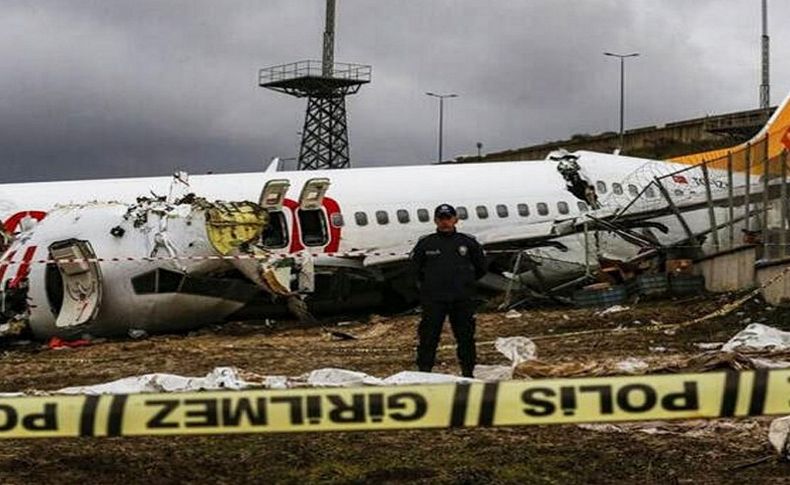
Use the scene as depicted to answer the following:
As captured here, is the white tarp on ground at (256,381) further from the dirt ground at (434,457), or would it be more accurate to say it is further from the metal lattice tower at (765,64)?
the metal lattice tower at (765,64)

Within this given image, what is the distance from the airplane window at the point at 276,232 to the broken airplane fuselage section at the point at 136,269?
62cm

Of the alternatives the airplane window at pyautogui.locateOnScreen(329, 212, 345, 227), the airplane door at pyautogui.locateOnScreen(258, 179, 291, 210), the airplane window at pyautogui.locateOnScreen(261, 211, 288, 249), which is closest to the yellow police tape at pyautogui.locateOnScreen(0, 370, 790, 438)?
the airplane window at pyautogui.locateOnScreen(261, 211, 288, 249)

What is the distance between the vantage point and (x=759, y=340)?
11609 millimetres

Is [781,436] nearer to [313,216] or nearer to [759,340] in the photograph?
[759,340]

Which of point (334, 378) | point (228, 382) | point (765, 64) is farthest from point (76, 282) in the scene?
point (765, 64)

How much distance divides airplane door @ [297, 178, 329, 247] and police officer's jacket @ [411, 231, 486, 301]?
9110mm

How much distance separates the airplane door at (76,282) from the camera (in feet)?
54.5

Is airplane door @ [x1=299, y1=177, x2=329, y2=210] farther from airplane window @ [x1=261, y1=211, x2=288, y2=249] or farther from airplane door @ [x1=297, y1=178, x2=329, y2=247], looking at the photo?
airplane window @ [x1=261, y1=211, x2=288, y2=249]

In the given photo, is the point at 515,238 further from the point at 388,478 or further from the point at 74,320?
the point at 388,478

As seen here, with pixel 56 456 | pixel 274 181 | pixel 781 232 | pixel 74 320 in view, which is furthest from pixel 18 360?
pixel 781 232

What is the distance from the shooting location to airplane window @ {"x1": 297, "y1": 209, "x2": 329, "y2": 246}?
1909cm

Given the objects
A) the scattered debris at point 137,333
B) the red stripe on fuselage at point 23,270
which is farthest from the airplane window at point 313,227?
the red stripe on fuselage at point 23,270

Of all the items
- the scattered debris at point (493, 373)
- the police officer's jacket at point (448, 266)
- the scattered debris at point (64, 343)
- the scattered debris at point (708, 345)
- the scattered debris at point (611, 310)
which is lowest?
the scattered debris at point (64, 343)

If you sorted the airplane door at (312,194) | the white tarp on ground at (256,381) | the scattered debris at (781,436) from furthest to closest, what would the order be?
the airplane door at (312,194) → the white tarp on ground at (256,381) → the scattered debris at (781,436)
